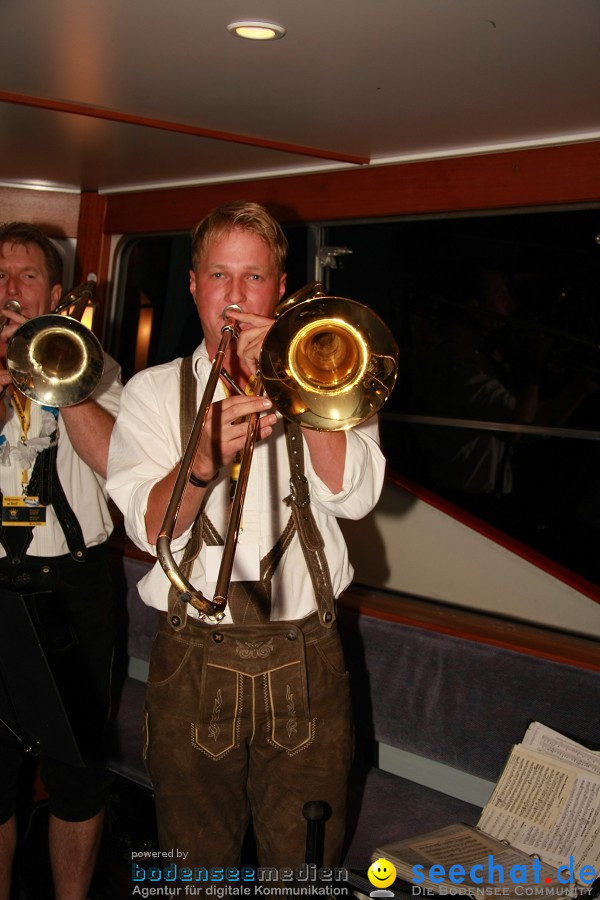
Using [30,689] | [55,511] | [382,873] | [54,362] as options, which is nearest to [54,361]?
[54,362]

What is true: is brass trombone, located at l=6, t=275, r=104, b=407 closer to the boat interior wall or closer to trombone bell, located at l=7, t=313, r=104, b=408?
trombone bell, located at l=7, t=313, r=104, b=408

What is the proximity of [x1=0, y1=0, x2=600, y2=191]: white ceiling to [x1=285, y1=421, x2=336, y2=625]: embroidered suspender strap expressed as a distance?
116 centimetres

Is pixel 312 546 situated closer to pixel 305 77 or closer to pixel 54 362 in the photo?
pixel 54 362

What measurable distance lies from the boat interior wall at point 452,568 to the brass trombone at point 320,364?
7.32 feet

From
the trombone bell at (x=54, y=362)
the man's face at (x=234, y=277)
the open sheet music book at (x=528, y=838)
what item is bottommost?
the open sheet music book at (x=528, y=838)

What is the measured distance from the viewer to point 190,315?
18.9 ft

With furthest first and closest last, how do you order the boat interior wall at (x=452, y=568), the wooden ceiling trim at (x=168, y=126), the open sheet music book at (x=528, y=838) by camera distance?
the boat interior wall at (x=452, y=568) → the wooden ceiling trim at (x=168, y=126) → the open sheet music book at (x=528, y=838)

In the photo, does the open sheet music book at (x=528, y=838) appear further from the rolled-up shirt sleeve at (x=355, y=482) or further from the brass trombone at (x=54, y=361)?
the brass trombone at (x=54, y=361)

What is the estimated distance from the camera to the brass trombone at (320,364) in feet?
6.81

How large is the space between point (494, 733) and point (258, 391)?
1.76m

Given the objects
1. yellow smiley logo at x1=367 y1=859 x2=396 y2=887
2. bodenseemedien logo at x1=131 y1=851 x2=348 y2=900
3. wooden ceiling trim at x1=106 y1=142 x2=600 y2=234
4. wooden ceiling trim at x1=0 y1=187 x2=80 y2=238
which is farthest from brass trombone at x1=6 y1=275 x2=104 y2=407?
wooden ceiling trim at x1=0 y1=187 x2=80 y2=238

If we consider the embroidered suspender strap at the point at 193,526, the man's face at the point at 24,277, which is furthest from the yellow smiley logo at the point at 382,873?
the man's face at the point at 24,277

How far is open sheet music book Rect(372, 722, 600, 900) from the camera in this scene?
2.59 m

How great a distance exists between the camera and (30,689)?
2.49 m
